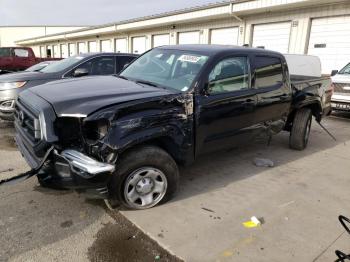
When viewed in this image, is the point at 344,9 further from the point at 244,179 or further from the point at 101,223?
the point at 101,223

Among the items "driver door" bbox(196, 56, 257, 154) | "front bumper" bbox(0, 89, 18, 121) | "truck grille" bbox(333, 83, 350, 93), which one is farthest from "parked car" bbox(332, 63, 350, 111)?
"front bumper" bbox(0, 89, 18, 121)

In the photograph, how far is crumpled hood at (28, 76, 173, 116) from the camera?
9.74 feet

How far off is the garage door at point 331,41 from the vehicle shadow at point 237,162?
6451 mm

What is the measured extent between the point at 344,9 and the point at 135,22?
14.6 metres

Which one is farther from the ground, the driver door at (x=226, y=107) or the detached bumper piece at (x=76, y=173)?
the driver door at (x=226, y=107)

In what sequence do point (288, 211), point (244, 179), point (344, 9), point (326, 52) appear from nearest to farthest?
point (288, 211) < point (244, 179) < point (344, 9) < point (326, 52)

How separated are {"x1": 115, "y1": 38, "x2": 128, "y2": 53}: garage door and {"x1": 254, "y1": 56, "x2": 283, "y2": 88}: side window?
72.7ft

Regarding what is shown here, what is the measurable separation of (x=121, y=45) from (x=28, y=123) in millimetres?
24471

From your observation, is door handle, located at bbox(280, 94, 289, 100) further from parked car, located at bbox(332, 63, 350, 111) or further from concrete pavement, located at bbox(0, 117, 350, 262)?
parked car, located at bbox(332, 63, 350, 111)

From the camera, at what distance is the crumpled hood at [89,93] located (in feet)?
9.74

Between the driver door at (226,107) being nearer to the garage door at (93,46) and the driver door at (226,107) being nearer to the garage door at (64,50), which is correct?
the garage door at (93,46)

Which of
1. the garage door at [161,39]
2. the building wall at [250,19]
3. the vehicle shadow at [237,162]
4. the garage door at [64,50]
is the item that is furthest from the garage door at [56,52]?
the vehicle shadow at [237,162]

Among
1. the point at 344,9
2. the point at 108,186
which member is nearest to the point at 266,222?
the point at 108,186

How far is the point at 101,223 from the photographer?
10.6 feet
